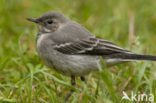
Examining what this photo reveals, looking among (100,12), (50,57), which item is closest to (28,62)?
(50,57)

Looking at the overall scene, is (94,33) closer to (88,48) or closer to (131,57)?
(88,48)

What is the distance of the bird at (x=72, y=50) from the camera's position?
A: 16.8 ft

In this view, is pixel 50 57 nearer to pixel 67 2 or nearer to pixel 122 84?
pixel 122 84

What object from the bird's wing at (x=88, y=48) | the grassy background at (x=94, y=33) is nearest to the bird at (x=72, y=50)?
the bird's wing at (x=88, y=48)

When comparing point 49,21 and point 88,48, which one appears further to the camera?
point 49,21

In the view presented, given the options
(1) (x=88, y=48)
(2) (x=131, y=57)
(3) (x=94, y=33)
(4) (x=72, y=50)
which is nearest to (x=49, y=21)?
(4) (x=72, y=50)

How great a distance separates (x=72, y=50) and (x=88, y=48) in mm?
273

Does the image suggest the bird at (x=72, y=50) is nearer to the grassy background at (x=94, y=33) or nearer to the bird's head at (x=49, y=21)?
the bird's head at (x=49, y=21)

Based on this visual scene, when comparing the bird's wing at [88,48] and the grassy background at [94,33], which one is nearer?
the grassy background at [94,33]

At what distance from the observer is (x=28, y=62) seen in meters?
6.16

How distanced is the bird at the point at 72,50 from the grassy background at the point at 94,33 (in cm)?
25

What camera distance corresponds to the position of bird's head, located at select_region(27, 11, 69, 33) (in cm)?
565

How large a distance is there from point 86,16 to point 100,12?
1.51 meters

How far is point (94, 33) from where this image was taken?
24.1 ft
